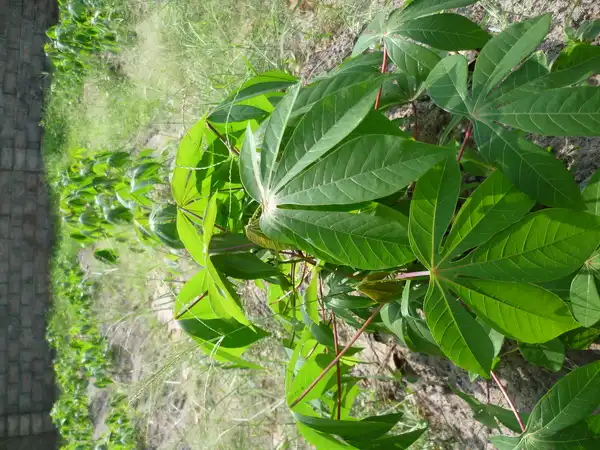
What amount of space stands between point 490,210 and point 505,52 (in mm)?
244

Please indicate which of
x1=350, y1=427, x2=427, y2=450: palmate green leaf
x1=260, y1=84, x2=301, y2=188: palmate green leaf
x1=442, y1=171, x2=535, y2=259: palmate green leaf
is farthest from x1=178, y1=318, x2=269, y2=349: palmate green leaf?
x1=442, y1=171, x2=535, y2=259: palmate green leaf

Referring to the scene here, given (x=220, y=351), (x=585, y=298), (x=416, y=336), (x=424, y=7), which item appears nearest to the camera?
(x=585, y=298)

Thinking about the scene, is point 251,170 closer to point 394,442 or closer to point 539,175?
point 539,175

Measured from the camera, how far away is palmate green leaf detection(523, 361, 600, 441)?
0.74 meters

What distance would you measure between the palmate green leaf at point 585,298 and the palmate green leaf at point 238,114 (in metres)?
0.63

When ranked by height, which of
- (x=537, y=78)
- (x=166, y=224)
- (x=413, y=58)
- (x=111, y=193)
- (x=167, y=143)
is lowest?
(x=166, y=224)

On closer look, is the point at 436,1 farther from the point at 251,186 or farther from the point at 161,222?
the point at 161,222

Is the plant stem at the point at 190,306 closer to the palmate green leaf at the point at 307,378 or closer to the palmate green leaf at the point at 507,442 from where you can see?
the palmate green leaf at the point at 307,378

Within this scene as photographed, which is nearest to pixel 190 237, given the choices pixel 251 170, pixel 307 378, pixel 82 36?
pixel 251 170

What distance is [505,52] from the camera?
781mm

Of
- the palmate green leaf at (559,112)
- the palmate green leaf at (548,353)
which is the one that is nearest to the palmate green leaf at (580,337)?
the palmate green leaf at (548,353)

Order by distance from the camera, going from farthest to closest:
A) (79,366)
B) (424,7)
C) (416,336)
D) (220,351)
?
(79,366) → (220,351) → (416,336) → (424,7)

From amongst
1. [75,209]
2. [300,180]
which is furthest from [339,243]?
[75,209]

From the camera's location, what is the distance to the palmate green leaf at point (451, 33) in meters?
0.91
